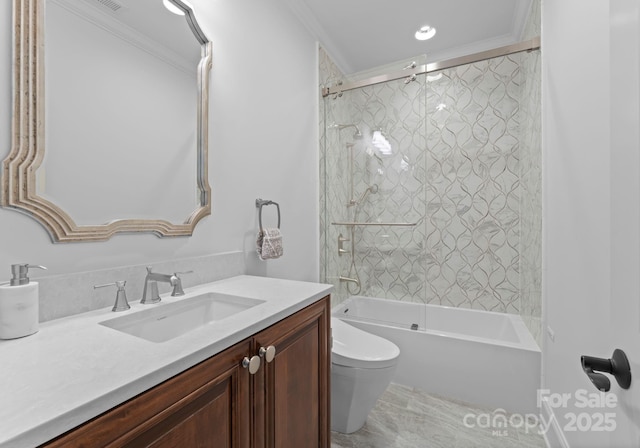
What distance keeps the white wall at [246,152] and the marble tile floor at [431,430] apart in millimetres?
1017

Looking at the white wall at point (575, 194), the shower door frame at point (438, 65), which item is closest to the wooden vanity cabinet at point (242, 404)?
the white wall at point (575, 194)

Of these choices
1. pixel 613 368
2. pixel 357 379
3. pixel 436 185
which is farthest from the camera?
pixel 436 185

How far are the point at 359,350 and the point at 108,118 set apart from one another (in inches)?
65.2

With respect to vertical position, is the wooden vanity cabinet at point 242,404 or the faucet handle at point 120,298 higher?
the faucet handle at point 120,298

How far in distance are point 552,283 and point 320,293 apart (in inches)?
52.1

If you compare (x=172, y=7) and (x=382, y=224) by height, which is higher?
(x=172, y=7)

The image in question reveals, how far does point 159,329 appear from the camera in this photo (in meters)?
1.00

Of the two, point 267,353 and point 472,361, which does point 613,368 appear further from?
point 472,361

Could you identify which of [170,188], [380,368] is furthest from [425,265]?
[170,188]

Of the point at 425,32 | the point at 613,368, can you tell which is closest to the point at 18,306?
the point at 613,368

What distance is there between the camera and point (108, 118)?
1046 mm

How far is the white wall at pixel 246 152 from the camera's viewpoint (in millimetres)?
871

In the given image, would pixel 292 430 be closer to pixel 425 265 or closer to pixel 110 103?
pixel 110 103

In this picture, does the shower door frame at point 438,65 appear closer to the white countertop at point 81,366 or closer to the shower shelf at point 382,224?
the shower shelf at point 382,224
